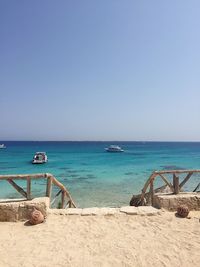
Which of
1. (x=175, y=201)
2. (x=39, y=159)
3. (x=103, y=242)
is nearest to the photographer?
(x=103, y=242)

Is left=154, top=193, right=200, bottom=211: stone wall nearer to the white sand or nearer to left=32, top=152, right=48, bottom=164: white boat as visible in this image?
the white sand

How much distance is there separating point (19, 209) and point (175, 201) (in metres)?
5.02

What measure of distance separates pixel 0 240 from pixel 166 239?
406 centimetres

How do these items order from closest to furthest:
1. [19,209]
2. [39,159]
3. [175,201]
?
[19,209]
[175,201]
[39,159]

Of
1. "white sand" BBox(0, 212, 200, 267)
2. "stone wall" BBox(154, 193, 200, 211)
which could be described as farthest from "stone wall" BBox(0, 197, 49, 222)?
"stone wall" BBox(154, 193, 200, 211)

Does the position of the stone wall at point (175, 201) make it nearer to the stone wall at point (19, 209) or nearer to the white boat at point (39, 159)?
the stone wall at point (19, 209)

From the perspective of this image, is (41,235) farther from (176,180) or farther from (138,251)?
(176,180)

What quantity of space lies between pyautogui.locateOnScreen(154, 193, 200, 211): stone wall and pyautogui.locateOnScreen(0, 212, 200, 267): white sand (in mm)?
439

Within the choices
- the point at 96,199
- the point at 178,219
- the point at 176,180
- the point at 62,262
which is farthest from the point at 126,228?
the point at 96,199

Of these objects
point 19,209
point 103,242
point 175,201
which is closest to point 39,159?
point 19,209

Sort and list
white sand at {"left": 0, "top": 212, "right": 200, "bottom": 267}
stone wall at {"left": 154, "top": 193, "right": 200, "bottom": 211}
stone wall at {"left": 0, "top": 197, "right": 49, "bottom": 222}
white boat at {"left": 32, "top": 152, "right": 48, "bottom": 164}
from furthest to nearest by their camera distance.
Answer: white boat at {"left": 32, "top": 152, "right": 48, "bottom": 164}, stone wall at {"left": 154, "top": 193, "right": 200, "bottom": 211}, stone wall at {"left": 0, "top": 197, "right": 49, "bottom": 222}, white sand at {"left": 0, "top": 212, "right": 200, "bottom": 267}

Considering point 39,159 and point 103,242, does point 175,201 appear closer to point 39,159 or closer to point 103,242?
point 103,242

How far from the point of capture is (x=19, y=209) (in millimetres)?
7055

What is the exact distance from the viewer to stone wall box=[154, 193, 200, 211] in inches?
303
